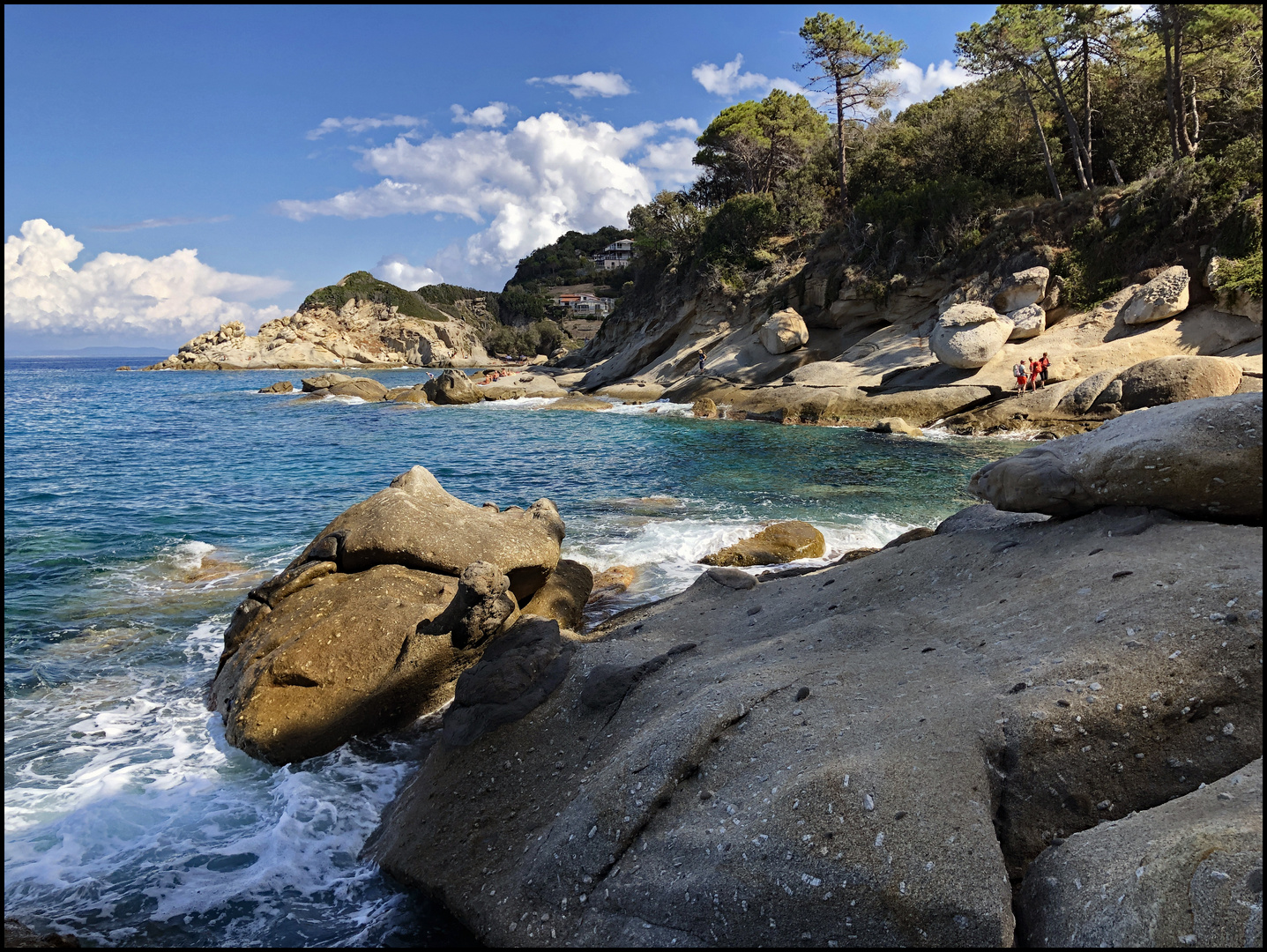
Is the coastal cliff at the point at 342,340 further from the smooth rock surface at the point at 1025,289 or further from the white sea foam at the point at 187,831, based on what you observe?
the white sea foam at the point at 187,831

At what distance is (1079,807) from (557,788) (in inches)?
143

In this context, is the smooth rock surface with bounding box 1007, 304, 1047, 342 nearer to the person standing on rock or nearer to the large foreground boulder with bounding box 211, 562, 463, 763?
the person standing on rock

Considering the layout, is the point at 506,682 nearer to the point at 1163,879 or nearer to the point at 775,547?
the point at 1163,879

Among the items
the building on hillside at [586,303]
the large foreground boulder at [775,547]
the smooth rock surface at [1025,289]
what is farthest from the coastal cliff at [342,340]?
the large foreground boulder at [775,547]

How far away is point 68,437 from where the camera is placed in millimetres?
33031

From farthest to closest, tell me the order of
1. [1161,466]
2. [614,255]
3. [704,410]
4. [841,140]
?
[614,255] → [841,140] → [704,410] → [1161,466]

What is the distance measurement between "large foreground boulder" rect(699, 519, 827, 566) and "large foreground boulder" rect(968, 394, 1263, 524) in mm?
5473

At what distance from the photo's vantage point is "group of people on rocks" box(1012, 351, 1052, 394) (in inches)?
1093

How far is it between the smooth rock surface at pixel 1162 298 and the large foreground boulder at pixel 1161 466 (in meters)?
25.1

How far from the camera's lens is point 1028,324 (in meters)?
30.6

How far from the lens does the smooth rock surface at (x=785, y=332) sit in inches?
1534

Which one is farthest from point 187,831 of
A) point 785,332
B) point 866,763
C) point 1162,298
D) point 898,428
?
point 785,332

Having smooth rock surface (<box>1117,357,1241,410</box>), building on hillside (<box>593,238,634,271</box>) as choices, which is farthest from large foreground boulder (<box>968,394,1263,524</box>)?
building on hillside (<box>593,238,634,271</box>)

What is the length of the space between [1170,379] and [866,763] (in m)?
22.8
